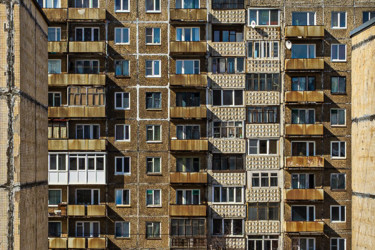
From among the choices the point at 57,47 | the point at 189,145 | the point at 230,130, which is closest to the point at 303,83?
the point at 230,130

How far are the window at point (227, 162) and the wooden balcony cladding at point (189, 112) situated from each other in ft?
11.9

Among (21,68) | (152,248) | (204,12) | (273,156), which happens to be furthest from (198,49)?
(21,68)

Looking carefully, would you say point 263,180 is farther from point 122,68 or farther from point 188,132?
point 122,68

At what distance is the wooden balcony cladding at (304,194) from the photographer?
45.2 m

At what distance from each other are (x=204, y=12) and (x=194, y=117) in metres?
8.45

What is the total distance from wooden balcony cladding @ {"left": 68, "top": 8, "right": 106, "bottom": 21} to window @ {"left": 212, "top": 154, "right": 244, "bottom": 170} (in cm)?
1453

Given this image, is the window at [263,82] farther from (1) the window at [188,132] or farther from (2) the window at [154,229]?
(2) the window at [154,229]

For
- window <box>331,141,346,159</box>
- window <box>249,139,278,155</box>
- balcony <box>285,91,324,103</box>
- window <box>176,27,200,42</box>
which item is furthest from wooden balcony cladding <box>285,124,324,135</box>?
window <box>176,27,200,42</box>

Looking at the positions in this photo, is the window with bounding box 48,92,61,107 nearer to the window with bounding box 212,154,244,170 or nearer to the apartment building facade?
the apartment building facade

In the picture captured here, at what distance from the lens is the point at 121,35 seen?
46188 millimetres

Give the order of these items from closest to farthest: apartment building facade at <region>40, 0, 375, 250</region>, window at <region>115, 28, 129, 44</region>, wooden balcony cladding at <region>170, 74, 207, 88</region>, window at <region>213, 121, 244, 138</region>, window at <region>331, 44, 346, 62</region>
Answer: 1. wooden balcony cladding at <region>170, 74, 207, 88</region>
2. apartment building facade at <region>40, 0, 375, 250</region>
3. window at <region>213, 121, 244, 138</region>
4. window at <region>115, 28, 129, 44</region>
5. window at <region>331, 44, 346, 62</region>

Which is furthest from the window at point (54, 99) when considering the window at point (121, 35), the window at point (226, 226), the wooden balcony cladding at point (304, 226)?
the wooden balcony cladding at point (304, 226)

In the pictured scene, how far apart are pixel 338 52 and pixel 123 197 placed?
2120 centimetres

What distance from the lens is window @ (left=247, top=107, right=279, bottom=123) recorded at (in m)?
46.2
